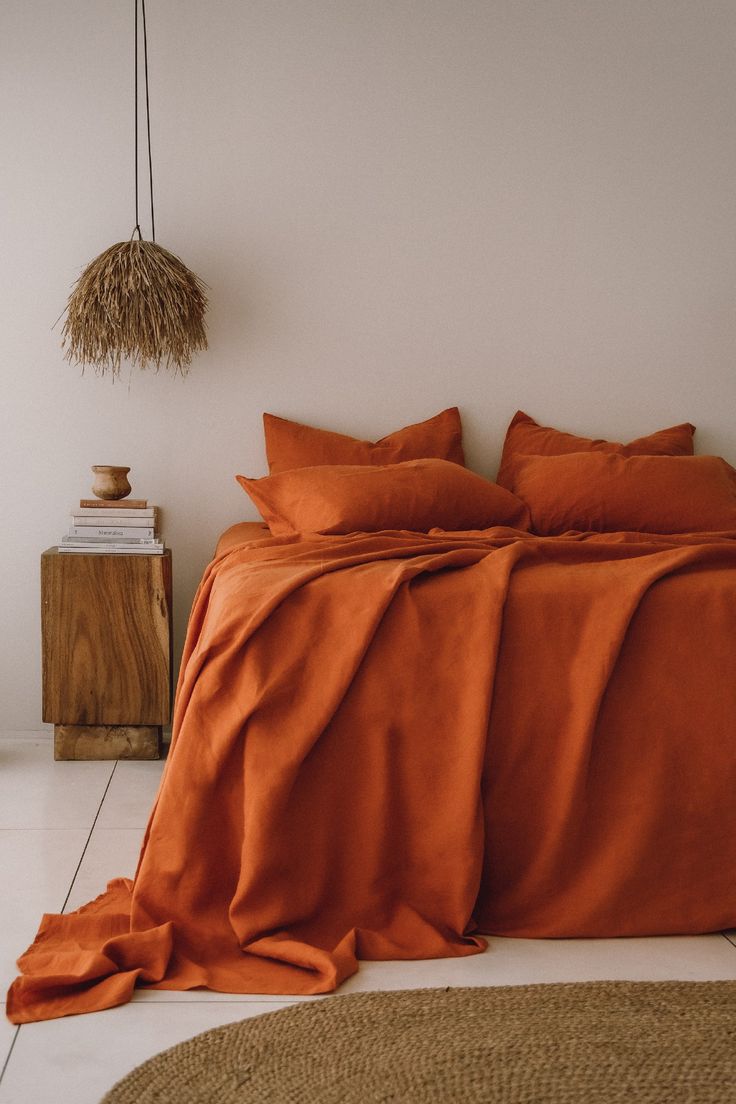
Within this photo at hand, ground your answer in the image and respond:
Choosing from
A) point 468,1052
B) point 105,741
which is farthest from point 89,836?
point 468,1052

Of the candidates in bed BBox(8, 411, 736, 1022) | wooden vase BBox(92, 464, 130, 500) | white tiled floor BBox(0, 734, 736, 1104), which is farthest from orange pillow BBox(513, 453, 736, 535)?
white tiled floor BBox(0, 734, 736, 1104)

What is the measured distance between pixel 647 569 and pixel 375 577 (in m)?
0.58

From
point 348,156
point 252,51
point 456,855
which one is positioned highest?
point 252,51

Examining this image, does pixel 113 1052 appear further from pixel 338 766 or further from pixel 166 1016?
pixel 338 766

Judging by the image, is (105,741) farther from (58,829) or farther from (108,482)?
(108,482)

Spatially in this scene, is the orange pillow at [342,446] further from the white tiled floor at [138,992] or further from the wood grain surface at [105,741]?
the white tiled floor at [138,992]

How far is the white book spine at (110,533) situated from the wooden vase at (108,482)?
139 millimetres

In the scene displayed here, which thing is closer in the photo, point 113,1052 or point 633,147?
point 113,1052

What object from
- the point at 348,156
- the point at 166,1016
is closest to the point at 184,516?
the point at 348,156

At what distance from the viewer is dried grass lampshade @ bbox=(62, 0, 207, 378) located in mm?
3207

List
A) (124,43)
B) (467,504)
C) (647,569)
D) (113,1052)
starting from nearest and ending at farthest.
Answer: (113,1052)
(647,569)
(467,504)
(124,43)

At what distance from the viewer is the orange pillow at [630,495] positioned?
10.8 feet

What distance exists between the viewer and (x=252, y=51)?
11.6ft

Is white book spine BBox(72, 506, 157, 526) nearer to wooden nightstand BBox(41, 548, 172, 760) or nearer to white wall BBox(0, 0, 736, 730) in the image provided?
wooden nightstand BBox(41, 548, 172, 760)
